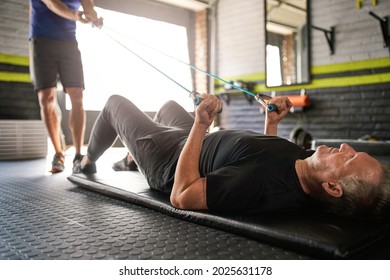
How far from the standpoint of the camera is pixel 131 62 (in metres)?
4.63

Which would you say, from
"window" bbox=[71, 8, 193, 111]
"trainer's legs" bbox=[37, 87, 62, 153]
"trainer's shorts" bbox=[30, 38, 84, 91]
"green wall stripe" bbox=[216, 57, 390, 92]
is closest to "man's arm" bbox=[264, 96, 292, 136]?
"trainer's shorts" bbox=[30, 38, 84, 91]

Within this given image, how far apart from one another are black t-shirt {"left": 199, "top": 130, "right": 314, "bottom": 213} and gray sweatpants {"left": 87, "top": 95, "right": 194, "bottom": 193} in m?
0.32

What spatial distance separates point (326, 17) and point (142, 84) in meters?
2.52

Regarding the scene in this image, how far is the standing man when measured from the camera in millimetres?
2574

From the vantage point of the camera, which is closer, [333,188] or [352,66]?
[333,188]

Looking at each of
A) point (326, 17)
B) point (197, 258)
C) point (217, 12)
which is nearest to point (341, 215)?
point (197, 258)

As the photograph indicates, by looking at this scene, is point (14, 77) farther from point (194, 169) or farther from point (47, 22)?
point (194, 169)

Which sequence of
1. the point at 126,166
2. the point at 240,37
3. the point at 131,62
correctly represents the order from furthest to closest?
the point at 240,37
the point at 131,62
the point at 126,166

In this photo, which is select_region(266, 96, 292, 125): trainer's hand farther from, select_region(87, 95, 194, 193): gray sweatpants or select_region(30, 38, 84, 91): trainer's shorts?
select_region(30, 38, 84, 91): trainer's shorts

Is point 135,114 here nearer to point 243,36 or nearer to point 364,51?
point 364,51

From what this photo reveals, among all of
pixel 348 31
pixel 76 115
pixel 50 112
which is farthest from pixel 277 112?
pixel 348 31

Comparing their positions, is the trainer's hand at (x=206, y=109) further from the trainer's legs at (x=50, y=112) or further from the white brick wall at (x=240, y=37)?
the white brick wall at (x=240, y=37)

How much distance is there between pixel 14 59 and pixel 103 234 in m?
3.38

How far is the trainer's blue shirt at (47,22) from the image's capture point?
256cm
